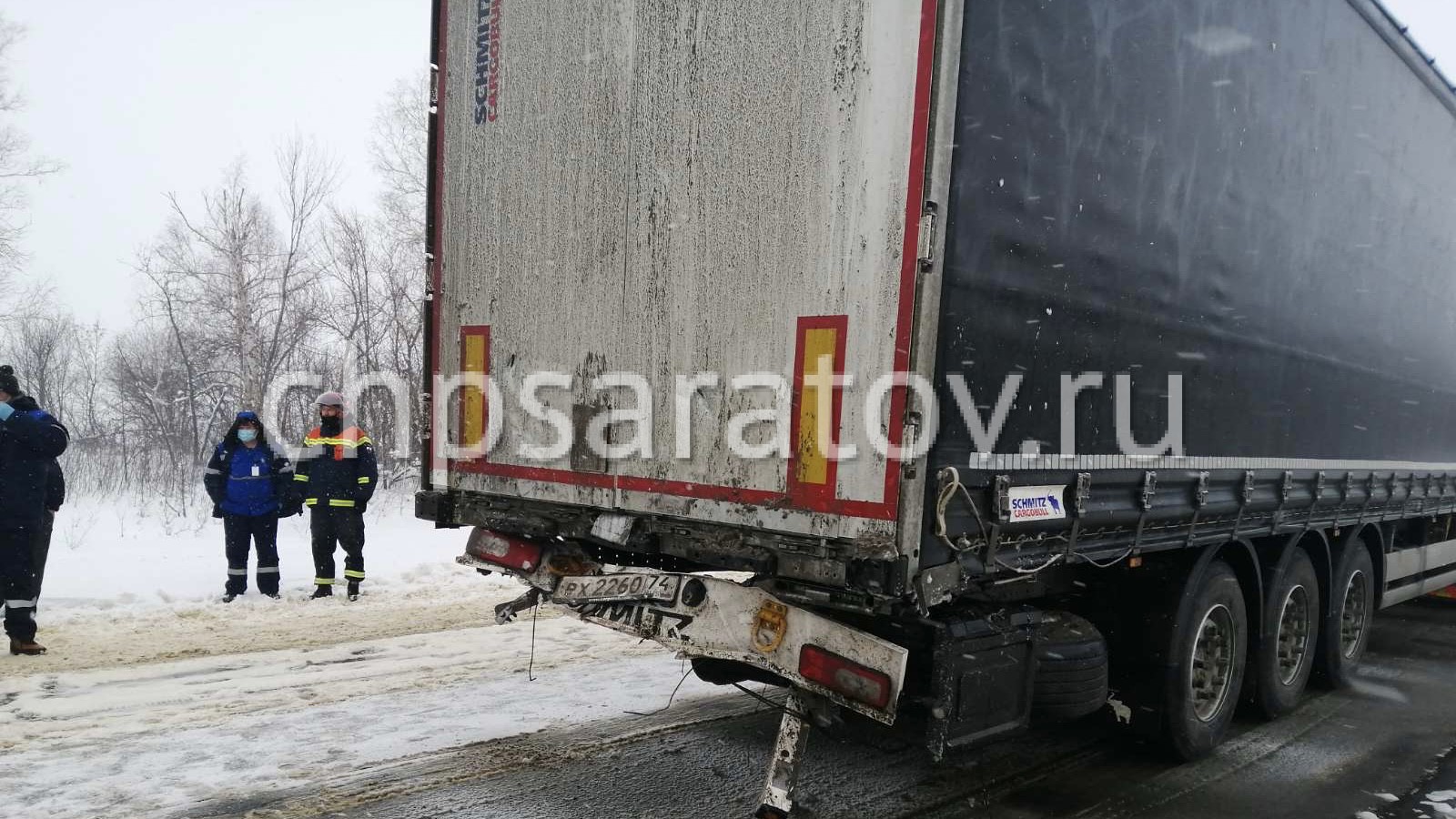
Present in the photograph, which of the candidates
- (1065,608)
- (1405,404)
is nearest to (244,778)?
(1065,608)

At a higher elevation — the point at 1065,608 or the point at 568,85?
the point at 568,85

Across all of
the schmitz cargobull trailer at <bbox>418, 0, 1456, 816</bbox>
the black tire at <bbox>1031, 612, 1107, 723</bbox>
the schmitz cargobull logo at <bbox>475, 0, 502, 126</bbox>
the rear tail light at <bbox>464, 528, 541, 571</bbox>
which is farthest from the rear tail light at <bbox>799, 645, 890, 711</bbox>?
the schmitz cargobull logo at <bbox>475, 0, 502, 126</bbox>

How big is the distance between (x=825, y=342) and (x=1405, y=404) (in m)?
5.64

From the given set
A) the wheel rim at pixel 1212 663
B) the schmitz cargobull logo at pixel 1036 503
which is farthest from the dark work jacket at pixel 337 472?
the wheel rim at pixel 1212 663

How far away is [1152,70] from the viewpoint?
3908 mm

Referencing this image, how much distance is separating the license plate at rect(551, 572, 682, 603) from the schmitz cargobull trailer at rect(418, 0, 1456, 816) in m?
0.02

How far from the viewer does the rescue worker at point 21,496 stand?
20.2 feet

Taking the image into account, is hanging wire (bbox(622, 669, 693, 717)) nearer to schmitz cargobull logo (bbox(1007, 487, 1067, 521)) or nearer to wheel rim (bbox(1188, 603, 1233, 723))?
schmitz cargobull logo (bbox(1007, 487, 1067, 521))

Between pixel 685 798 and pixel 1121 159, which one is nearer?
pixel 1121 159

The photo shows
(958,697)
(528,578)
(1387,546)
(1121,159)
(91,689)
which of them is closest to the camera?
(958,697)

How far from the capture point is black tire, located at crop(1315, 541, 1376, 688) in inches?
250

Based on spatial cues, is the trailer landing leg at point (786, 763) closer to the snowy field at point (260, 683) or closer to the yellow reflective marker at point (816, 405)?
the yellow reflective marker at point (816, 405)

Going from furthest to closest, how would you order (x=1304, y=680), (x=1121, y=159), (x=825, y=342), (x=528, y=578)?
(x=1304, y=680) → (x=528, y=578) → (x=1121, y=159) → (x=825, y=342)

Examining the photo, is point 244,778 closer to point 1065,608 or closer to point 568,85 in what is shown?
point 568,85
